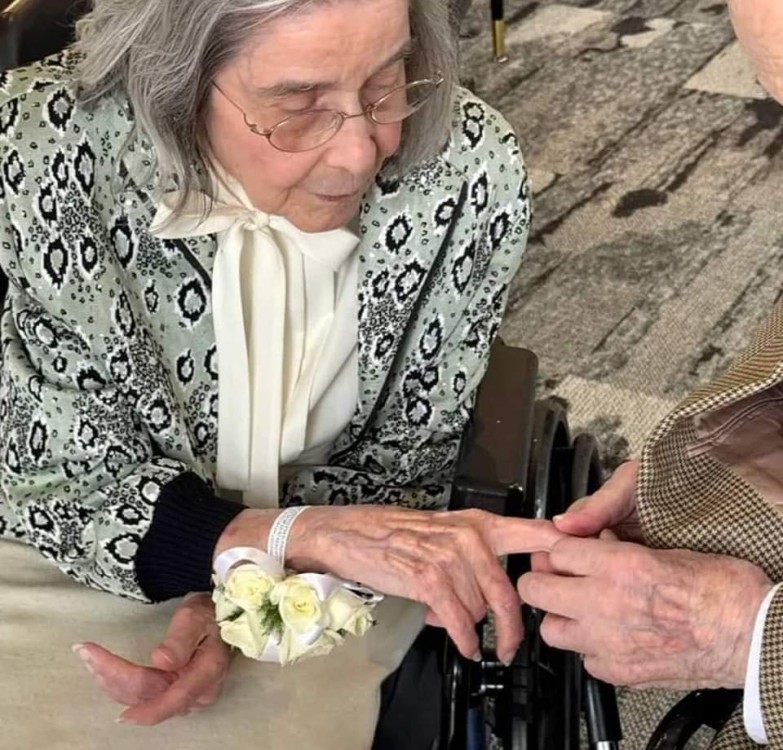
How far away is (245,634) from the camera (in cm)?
109

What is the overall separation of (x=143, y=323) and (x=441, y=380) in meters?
0.34

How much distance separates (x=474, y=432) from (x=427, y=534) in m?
0.17

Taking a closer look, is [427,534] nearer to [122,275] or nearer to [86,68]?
[122,275]

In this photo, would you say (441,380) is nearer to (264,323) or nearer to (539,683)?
(264,323)

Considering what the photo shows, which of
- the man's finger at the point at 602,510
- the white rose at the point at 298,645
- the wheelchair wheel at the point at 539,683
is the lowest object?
the wheelchair wheel at the point at 539,683

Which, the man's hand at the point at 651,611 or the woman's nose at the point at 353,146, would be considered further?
the woman's nose at the point at 353,146

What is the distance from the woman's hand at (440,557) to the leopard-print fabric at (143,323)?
0.18 meters

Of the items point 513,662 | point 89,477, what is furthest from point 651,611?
point 89,477

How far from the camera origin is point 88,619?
1281 mm

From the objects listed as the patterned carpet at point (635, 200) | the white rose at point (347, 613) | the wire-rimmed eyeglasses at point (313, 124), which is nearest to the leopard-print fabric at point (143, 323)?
the wire-rimmed eyeglasses at point (313, 124)

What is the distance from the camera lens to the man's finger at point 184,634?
1177 millimetres

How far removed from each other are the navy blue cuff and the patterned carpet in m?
0.92

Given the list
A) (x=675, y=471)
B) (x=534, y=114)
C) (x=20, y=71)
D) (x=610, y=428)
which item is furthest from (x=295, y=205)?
(x=534, y=114)

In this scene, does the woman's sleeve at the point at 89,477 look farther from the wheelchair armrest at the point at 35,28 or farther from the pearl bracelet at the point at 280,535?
the wheelchair armrest at the point at 35,28
